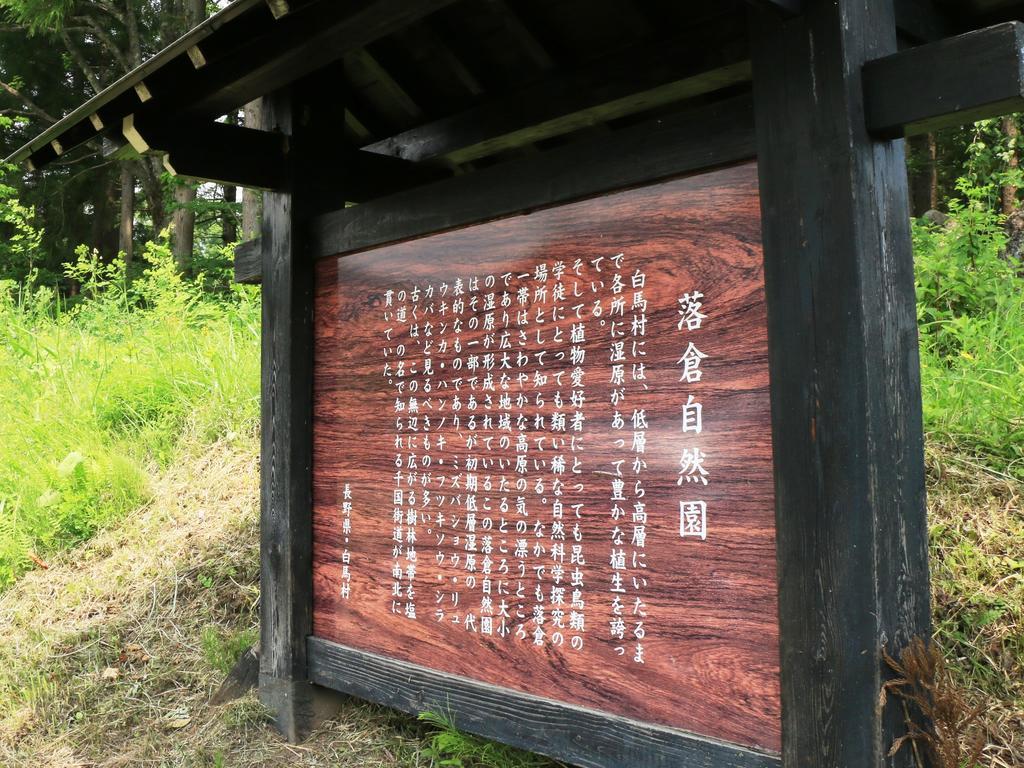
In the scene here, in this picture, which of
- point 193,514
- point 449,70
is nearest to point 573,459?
point 449,70

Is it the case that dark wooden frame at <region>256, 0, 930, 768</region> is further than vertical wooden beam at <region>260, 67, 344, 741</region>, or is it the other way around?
vertical wooden beam at <region>260, 67, 344, 741</region>

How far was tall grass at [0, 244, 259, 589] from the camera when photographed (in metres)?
5.30

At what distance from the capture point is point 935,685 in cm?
183

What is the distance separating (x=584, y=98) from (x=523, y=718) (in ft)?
7.07

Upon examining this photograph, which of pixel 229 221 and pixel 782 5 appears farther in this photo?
pixel 229 221

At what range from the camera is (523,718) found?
2594 mm

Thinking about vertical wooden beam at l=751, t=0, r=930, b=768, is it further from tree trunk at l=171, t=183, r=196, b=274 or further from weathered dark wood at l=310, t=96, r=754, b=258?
tree trunk at l=171, t=183, r=196, b=274

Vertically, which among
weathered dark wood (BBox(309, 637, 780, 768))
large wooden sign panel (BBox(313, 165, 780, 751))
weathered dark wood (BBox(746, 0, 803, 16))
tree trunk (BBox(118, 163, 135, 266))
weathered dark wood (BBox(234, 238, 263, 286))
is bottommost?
weathered dark wood (BBox(309, 637, 780, 768))

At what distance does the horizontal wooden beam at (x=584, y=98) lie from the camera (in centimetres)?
282

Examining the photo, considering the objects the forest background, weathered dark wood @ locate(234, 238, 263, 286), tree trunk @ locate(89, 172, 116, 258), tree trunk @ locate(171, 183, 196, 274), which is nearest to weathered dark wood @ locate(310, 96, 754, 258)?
weathered dark wood @ locate(234, 238, 263, 286)

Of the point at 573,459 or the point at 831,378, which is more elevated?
the point at 831,378

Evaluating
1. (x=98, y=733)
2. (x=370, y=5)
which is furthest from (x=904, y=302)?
(x=98, y=733)

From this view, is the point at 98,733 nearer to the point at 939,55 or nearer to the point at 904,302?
the point at 904,302

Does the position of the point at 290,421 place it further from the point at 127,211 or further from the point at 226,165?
the point at 127,211
